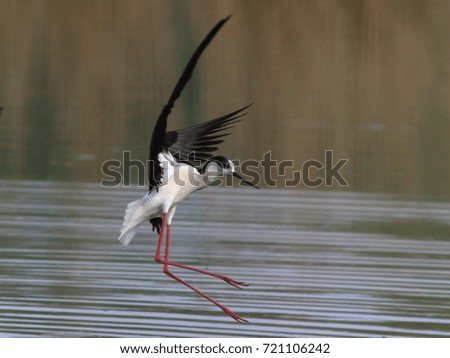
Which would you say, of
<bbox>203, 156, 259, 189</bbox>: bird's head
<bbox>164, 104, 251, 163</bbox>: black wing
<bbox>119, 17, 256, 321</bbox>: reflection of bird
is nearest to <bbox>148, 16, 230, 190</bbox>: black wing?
<bbox>119, 17, 256, 321</bbox>: reflection of bird

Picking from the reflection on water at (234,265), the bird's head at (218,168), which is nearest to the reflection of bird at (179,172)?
the bird's head at (218,168)

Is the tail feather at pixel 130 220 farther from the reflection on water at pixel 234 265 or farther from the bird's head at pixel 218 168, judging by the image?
the bird's head at pixel 218 168

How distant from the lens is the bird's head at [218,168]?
372 inches

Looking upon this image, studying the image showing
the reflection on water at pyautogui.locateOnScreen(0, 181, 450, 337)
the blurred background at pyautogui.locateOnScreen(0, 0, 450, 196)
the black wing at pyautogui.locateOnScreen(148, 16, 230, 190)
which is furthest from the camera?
the blurred background at pyautogui.locateOnScreen(0, 0, 450, 196)

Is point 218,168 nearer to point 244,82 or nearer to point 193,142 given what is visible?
point 193,142

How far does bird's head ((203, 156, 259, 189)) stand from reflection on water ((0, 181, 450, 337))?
0.88m

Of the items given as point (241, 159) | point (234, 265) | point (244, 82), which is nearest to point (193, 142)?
point (234, 265)

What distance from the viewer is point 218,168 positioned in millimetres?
9477

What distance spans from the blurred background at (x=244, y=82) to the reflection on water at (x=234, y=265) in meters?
1.18

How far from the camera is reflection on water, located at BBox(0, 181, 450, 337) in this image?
8.68m

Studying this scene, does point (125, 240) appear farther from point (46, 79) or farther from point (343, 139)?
point (46, 79)

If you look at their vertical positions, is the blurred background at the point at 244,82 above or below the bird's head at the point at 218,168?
above

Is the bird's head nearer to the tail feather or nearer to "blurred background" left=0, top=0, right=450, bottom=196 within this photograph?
the tail feather

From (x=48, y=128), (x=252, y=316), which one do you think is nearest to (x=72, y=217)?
(x=252, y=316)
